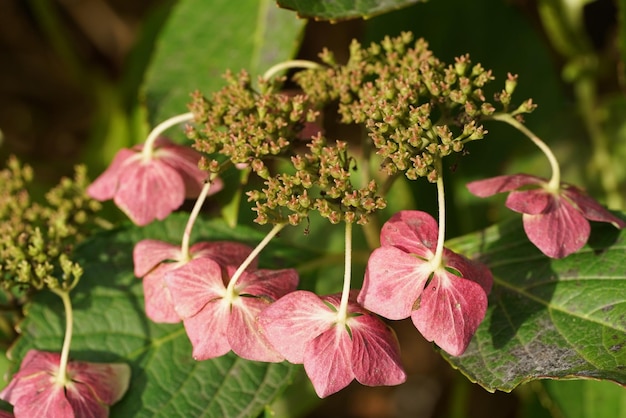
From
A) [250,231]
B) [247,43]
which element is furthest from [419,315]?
[247,43]

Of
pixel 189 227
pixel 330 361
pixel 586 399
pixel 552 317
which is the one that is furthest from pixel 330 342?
pixel 586 399

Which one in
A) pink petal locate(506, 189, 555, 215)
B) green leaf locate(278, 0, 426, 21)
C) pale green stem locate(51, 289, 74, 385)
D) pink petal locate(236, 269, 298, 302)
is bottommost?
pale green stem locate(51, 289, 74, 385)

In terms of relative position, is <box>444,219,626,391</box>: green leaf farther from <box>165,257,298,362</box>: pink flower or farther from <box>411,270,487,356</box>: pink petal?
<box>165,257,298,362</box>: pink flower

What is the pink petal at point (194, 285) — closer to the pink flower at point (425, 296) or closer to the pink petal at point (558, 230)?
the pink flower at point (425, 296)

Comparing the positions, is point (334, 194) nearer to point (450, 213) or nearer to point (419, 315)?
point (419, 315)

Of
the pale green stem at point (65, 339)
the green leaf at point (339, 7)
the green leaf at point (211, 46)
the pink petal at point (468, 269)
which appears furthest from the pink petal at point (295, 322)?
the green leaf at point (211, 46)

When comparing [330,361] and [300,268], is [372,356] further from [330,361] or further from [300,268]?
[300,268]

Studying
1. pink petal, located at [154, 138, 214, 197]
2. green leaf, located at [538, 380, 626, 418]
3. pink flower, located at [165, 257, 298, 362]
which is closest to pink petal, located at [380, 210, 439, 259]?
pink flower, located at [165, 257, 298, 362]
